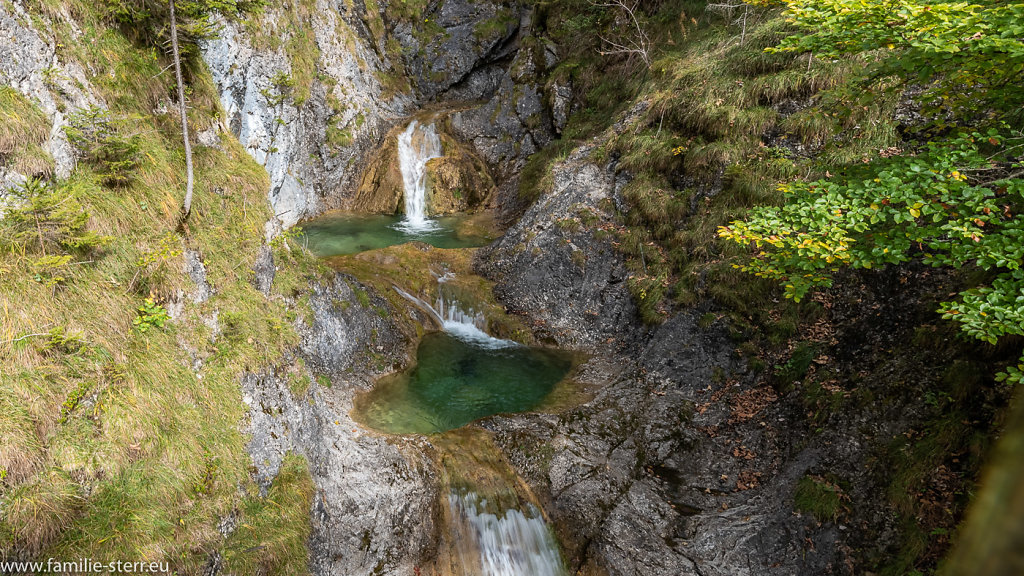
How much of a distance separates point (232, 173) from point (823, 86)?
1103cm

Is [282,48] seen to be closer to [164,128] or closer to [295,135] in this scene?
[295,135]

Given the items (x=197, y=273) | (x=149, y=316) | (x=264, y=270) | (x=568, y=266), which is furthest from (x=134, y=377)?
(x=568, y=266)

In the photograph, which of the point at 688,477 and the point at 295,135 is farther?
the point at 295,135

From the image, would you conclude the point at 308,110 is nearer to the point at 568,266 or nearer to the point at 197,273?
the point at 568,266

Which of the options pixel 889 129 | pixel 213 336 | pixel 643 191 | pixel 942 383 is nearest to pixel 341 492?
pixel 213 336

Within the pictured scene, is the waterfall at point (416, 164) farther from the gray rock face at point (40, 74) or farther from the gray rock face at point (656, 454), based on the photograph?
the gray rock face at point (40, 74)

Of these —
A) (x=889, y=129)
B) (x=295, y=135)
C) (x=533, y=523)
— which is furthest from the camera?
(x=295, y=135)

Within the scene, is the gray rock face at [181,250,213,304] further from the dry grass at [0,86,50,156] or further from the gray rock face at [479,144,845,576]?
the gray rock face at [479,144,845,576]

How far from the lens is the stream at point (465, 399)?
6602mm

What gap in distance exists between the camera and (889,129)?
8.82m

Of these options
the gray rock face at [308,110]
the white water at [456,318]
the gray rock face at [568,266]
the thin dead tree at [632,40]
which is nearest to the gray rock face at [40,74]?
the gray rock face at [308,110]

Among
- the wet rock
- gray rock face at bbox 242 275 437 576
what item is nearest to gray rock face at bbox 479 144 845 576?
gray rock face at bbox 242 275 437 576

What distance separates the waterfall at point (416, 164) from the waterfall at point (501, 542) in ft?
38.5

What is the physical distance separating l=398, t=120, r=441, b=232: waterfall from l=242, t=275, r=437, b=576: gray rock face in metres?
10.9
